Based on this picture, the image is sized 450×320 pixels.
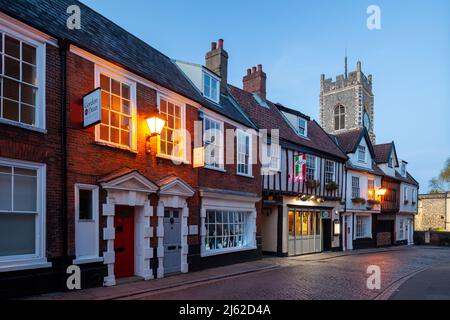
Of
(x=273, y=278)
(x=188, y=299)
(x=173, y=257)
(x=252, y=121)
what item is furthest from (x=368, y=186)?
(x=188, y=299)

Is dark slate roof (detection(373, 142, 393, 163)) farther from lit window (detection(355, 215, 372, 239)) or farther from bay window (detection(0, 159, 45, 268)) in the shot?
bay window (detection(0, 159, 45, 268))

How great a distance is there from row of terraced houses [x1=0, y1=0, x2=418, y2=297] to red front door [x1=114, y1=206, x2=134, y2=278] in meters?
0.04

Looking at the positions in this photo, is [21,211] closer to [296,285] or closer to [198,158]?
[198,158]

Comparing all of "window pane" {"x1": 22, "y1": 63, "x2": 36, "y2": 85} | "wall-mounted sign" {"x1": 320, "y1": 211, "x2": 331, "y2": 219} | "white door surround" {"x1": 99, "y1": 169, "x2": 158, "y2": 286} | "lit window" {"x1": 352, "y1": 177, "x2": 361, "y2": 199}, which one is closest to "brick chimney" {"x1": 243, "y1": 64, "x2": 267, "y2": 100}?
"wall-mounted sign" {"x1": 320, "y1": 211, "x2": 331, "y2": 219}

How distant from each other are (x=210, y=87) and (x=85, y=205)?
8.23m

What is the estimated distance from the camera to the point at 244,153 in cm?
1722

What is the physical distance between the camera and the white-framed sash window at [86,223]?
31.0 feet

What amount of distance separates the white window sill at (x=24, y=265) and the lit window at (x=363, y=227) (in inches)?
980

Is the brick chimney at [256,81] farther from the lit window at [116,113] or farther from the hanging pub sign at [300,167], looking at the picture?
the lit window at [116,113]

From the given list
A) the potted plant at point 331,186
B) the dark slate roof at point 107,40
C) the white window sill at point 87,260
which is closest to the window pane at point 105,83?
the dark slate roof at point 107,40

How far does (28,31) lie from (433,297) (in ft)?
39.6

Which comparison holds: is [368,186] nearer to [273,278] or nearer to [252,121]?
[252,121]

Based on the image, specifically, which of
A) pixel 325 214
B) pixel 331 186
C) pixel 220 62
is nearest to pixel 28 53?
pixel 220 62

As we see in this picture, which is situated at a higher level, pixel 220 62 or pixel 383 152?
pixel 220 62
